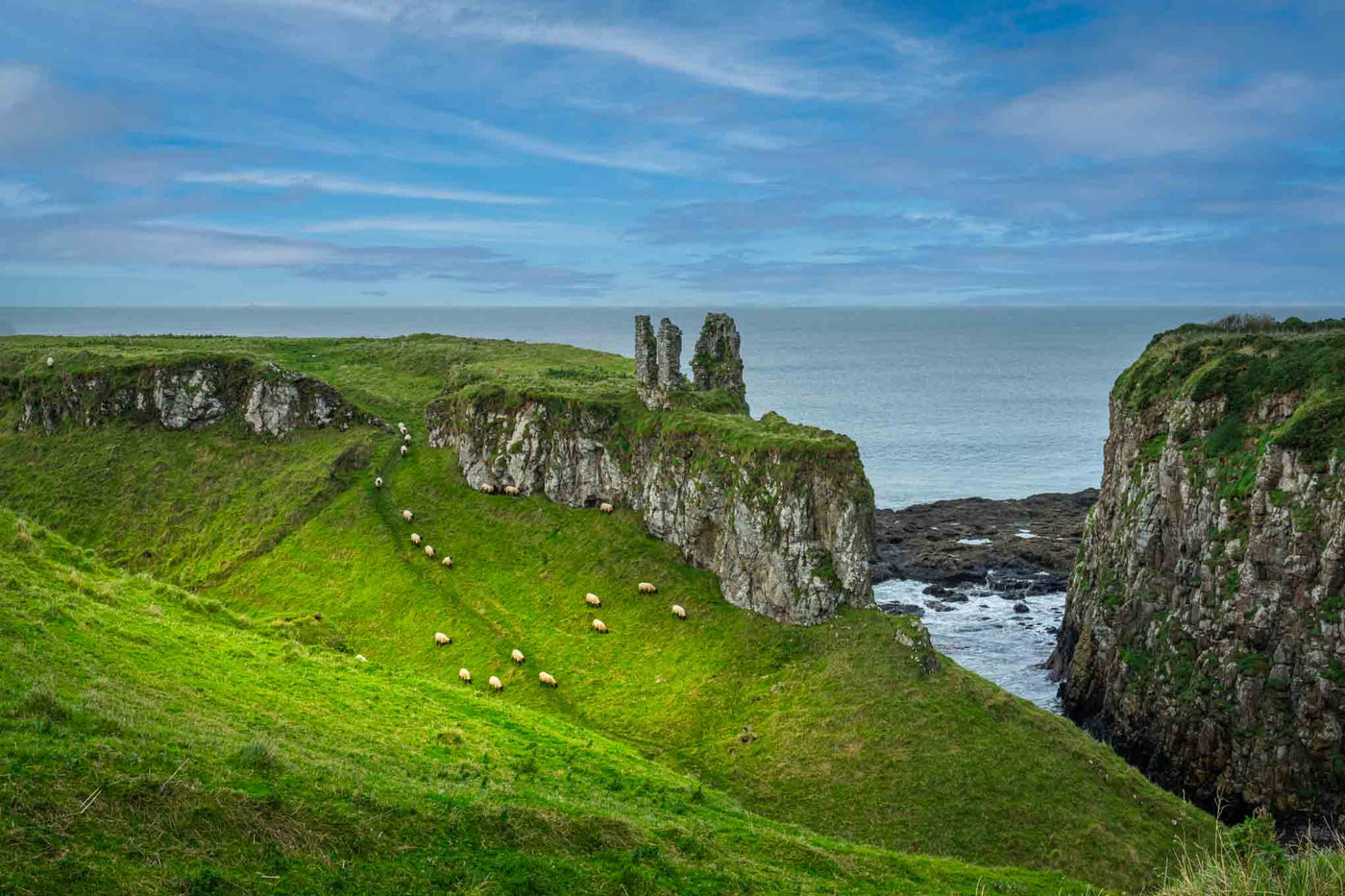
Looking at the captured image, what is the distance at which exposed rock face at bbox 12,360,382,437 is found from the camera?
9056cm

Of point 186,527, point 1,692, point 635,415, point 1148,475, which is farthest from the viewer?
point 186,527

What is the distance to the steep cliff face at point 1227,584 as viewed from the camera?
150 ft

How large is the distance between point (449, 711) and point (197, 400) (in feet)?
215

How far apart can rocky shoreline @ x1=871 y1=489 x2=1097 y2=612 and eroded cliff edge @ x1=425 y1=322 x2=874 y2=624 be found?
96.8ft

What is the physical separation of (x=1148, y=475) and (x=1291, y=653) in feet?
51.0

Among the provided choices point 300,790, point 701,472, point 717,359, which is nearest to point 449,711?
point 300,790

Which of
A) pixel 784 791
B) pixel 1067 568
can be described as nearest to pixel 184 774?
pixel 784 791

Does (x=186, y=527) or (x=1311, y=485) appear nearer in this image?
(x=1311, y=485)

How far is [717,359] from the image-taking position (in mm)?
72875

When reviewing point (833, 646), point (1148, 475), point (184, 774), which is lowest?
point (833, 646)

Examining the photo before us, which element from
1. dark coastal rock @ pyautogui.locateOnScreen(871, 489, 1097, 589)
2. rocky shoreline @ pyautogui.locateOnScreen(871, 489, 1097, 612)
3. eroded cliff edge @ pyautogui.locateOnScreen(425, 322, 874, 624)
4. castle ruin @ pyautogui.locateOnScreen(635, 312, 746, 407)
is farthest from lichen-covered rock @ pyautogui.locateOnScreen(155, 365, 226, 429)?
dark coastal rock @ pyautogui.locateOnScreen(871, 489, 1097, 589)

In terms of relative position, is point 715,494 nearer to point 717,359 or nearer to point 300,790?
point 717,359

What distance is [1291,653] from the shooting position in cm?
4656

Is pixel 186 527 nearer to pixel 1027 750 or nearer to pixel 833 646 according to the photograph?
pixel 833 646
